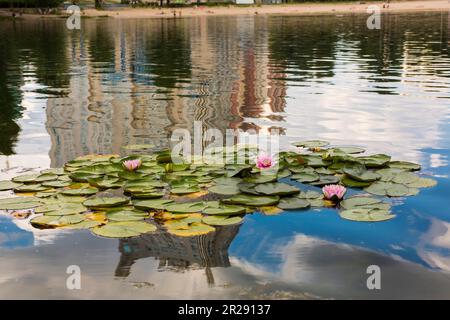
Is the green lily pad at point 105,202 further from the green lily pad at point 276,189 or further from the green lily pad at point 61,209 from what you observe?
the green lily pad at point 276,189

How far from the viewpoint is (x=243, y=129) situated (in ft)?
37.5

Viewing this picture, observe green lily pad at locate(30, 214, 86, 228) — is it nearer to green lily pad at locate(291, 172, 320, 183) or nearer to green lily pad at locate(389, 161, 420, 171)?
green lily pad at locate(291, 172, 320, 183)

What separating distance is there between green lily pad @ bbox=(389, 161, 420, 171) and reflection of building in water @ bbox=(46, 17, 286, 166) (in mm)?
3674

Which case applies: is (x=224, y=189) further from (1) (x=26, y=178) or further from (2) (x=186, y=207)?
(1) (x=26, y=178)

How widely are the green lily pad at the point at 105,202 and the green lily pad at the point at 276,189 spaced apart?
1.53m

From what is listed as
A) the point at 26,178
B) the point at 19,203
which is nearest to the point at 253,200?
the point at 19,203

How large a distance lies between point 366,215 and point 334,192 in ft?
1.61

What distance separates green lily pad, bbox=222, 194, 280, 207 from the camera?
6.66m

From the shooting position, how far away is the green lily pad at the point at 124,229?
584 centimetres

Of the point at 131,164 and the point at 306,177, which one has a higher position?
the point at 131,164

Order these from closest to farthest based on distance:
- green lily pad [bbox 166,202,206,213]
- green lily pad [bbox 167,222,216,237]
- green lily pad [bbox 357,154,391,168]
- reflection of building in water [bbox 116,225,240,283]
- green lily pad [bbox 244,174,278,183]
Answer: reflection of building in water [bbox 116,225,240,283]
green lily pad [bbox 167,222,216,237]
green lily pad [bbox 166,202,206,213]
green lily pad [bbox 244,174,278,183]
green lily pad [bbox 357,154,391,168]

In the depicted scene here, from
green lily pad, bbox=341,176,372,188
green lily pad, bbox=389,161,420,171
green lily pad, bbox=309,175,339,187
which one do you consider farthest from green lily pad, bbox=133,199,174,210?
green lily pad, bbox=389,161,420,171
